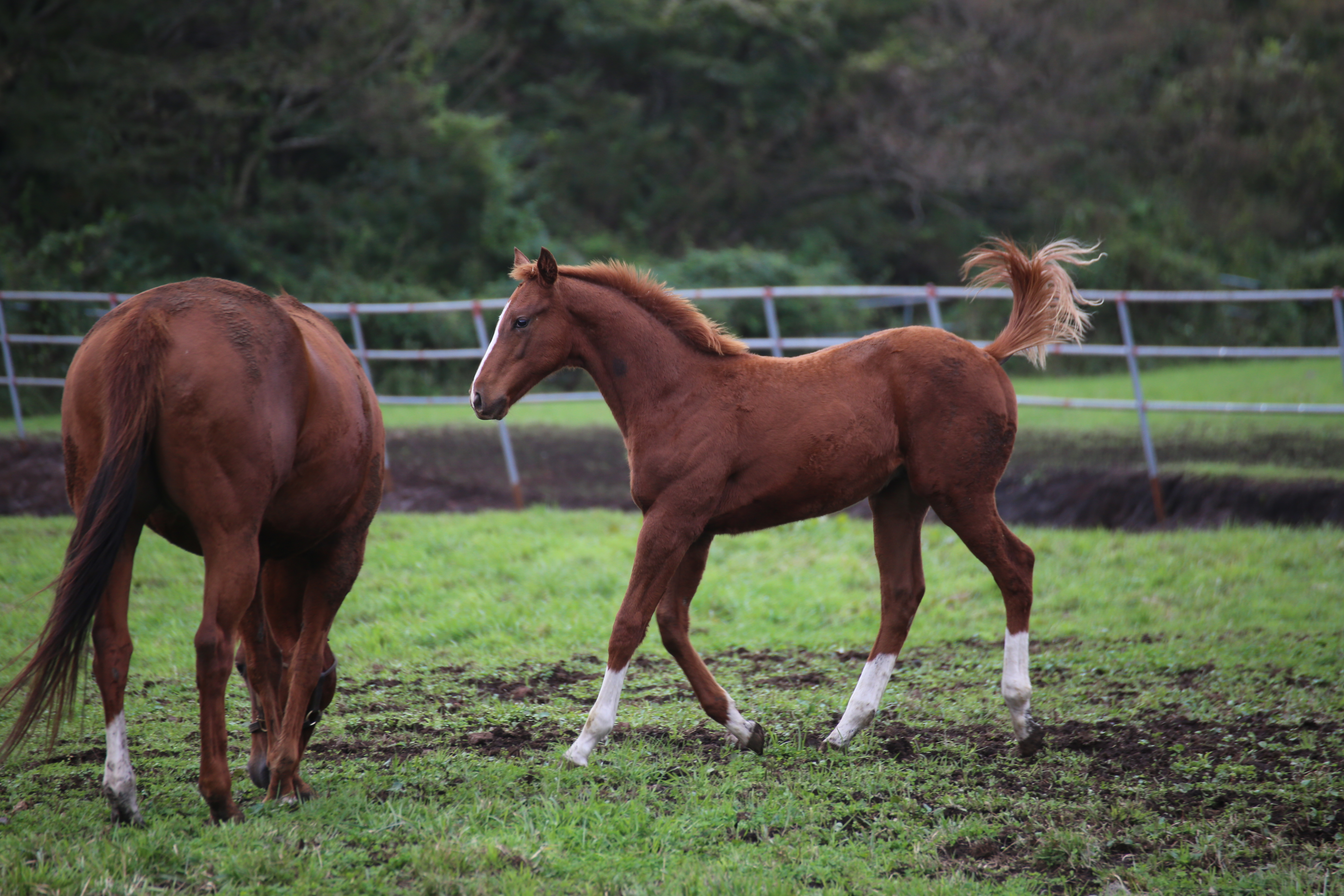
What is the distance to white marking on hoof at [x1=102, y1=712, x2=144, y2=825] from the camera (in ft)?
10.8

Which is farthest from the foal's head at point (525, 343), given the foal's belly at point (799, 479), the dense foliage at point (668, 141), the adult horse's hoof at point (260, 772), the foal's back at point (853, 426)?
the dense foliage at point (668, 141)

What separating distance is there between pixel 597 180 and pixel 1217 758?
20939 millimetres

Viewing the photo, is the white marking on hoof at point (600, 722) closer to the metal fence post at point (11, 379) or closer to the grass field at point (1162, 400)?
the grass field at point (1162, 400)

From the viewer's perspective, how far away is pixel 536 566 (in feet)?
25.9

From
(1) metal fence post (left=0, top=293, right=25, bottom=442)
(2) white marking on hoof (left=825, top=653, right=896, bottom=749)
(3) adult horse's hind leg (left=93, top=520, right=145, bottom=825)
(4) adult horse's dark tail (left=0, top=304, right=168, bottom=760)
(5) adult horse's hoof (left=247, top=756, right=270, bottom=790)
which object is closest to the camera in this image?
(4) adult horse's dark tail (left=0, top=304, right=168, bottom=760)

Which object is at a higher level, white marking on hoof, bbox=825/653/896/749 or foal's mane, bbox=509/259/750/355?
foal's mane, bbox=509/259/750/355

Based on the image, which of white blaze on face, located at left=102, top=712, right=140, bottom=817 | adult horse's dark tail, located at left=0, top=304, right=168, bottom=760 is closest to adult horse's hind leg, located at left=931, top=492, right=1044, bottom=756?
adult horse's dark tail, located at left=0, top=304, right=168, bottom=760

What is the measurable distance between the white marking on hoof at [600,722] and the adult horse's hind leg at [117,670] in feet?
4.98

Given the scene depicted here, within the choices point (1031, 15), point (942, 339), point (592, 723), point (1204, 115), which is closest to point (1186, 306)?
point (1204, 115)

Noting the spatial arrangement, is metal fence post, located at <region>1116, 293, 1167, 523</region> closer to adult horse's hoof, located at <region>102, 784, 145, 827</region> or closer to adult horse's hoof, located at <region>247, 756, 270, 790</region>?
adult horse's hoof, located at <region>247, 756, 270, 790</region>

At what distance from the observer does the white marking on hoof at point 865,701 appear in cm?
447

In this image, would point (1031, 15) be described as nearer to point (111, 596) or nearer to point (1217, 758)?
point (1217, 758)

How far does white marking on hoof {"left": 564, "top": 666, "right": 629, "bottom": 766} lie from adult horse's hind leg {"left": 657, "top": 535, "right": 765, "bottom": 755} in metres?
0.33

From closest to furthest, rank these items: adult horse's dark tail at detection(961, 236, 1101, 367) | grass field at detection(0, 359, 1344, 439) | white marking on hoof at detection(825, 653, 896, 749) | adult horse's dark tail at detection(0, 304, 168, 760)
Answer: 1. adult horse's dark tail at detection(0, 304, 168, 760)
2. white marking on hoof at detection(825, 653, 896, 749)
3. adult horse's dark tail at detection(961, 236, 1101, 367)
4. grass field at detection(0, 359, 1344, 439)
